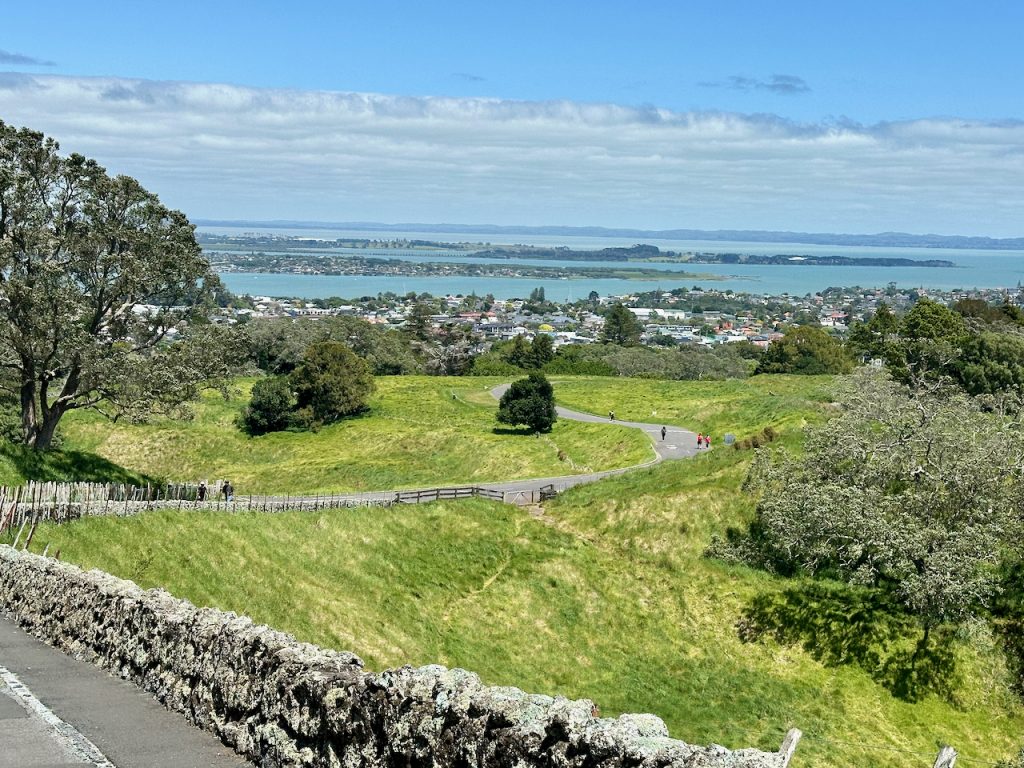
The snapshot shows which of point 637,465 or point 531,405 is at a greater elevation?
point 531,405

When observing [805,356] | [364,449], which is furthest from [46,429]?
[805,356]

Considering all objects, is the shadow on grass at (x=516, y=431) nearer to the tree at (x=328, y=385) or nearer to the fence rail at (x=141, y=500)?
the tree at (x=328, y=385)

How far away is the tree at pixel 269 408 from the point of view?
236ft

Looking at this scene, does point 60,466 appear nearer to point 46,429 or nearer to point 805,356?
point 46,429

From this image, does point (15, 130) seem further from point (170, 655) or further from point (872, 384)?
point (872, 384)

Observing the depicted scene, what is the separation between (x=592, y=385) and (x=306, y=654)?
267ft

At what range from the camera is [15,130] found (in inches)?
1649

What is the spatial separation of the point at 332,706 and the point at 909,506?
28.9 meters

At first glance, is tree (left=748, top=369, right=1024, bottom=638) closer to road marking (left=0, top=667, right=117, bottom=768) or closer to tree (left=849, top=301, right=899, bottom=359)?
road marking (left=0, top=667, right=117, bottom=768)

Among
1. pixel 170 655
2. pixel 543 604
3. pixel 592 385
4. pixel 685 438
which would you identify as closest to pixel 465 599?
pixel 543 604

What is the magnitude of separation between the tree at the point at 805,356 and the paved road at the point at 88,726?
97.7 m

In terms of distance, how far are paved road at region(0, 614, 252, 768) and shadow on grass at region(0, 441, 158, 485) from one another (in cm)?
2778

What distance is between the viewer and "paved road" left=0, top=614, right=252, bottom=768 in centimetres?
1097

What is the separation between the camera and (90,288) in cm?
4447
